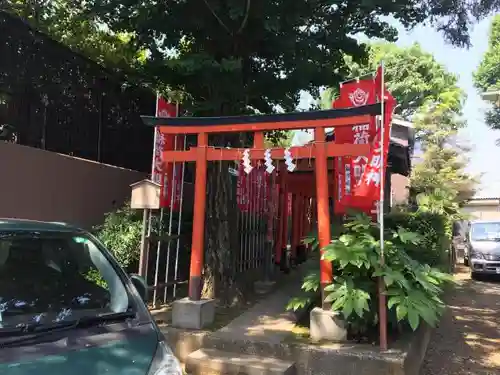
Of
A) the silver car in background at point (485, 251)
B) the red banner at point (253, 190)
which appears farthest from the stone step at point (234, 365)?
the silver car in background at point (485, 251)

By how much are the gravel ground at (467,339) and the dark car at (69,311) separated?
4.36m

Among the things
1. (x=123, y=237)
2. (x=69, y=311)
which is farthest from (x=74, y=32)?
(x=69, y=311)

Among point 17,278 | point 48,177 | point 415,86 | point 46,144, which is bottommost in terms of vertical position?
point 17,278

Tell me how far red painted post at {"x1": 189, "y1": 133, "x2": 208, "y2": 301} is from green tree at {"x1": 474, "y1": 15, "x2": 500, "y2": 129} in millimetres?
23018

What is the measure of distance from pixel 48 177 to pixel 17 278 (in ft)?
14.7

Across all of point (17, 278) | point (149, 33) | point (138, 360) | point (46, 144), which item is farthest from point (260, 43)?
point (138, 360)

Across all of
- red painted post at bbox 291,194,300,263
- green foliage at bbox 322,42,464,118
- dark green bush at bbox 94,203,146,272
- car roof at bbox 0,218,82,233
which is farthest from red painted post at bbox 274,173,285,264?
green foliage at bbox 322,42,464,118

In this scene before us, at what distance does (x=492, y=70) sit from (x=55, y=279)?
27451 mm

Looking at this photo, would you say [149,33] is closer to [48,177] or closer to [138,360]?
[48,177]

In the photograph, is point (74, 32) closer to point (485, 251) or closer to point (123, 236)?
point (123, 236)

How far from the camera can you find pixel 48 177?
755cm

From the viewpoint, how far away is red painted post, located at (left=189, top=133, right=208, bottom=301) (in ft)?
22.0

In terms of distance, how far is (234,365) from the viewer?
5.56m

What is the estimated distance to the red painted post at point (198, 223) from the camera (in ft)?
22.0
